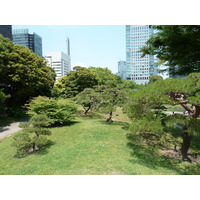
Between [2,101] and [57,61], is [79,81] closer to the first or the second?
[2,101]

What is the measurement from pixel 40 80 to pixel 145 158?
11049 millimetres

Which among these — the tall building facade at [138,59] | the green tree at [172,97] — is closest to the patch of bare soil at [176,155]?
the green tree at [172,97]

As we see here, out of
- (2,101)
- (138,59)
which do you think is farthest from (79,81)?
(138,59)

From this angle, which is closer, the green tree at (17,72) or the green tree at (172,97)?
the green tree at (172,97)

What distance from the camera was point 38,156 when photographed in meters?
4.88

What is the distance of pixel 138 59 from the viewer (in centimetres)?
6575

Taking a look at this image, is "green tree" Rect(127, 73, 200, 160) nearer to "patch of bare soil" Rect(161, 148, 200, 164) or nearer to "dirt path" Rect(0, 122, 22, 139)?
"patch of bare soil" Rect(161, 148, 200, 164)

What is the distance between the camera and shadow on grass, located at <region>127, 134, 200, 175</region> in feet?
14.1

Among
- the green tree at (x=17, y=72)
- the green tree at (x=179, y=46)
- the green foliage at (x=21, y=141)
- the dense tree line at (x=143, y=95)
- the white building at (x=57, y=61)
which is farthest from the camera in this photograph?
the white building at (x=57, y=61)

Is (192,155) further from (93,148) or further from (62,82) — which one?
(62,82)

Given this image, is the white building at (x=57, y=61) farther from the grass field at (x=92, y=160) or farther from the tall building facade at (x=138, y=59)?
the grass field at (x=92, y=160)

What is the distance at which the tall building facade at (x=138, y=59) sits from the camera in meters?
65.1

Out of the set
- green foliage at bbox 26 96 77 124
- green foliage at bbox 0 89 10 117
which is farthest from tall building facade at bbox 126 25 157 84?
green foliage at bbox 0 89 10 117

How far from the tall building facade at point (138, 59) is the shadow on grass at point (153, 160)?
62502 millimetres
